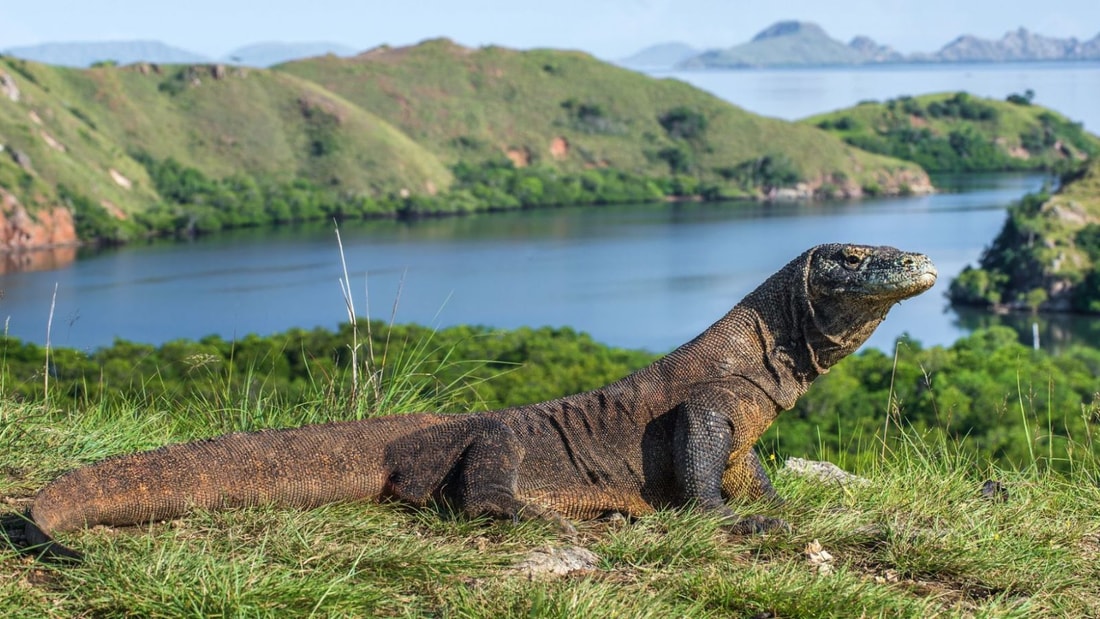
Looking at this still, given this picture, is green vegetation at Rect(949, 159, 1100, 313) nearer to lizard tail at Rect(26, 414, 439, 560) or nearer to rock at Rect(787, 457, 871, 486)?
rock at Rect(787, 457, 871, 486)

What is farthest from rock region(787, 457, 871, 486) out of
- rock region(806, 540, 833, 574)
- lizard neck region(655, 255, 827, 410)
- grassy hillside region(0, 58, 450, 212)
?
grassy hillside region(0, 58, 450, 212)

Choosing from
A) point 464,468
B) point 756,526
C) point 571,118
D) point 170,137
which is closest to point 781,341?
point 756,526

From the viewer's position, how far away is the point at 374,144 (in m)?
144

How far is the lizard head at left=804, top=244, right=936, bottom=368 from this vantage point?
5098 mm

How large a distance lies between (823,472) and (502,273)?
79998mm

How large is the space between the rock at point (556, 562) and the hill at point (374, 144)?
101 metres

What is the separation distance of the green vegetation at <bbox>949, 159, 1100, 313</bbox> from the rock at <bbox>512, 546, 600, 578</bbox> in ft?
273

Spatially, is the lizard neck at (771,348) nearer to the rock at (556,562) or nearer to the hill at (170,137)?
the rock at (556,562)

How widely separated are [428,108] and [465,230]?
181 ft

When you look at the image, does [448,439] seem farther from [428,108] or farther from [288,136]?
[428,108]

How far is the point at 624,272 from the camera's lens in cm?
8550

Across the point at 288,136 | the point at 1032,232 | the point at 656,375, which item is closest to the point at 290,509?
the point at 656,375

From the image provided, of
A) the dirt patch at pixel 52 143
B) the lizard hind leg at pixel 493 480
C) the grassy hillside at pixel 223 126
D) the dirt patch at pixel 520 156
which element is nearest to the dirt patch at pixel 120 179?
the grassy hillside at pixel 223 126

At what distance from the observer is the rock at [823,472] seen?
5.89m
